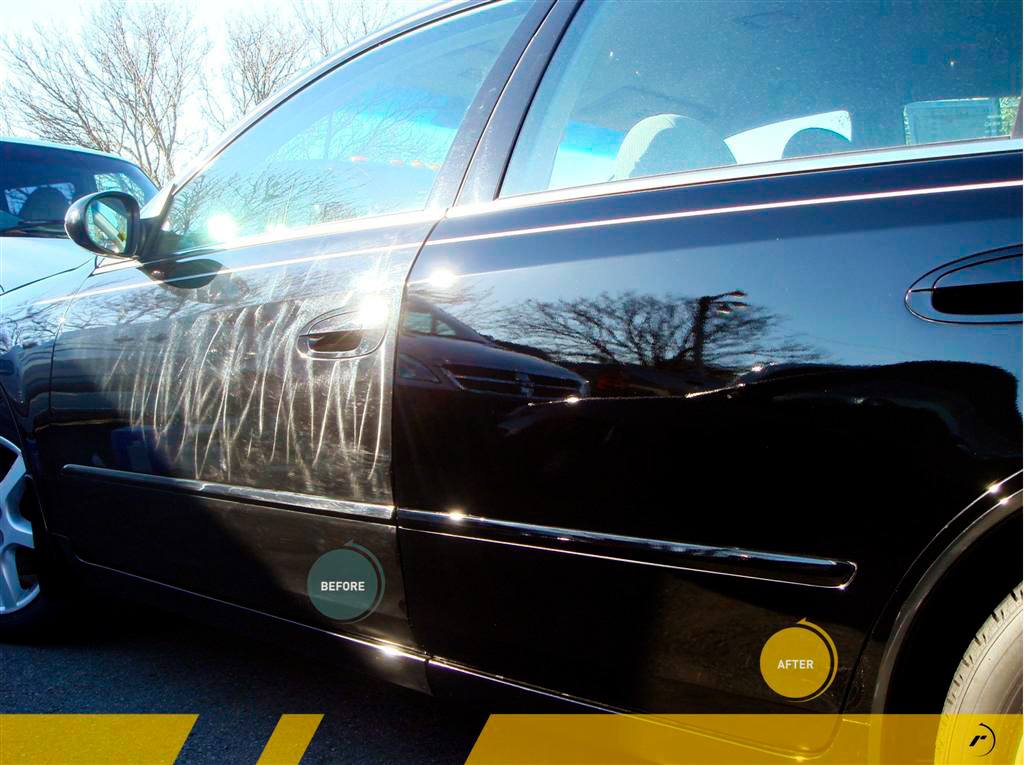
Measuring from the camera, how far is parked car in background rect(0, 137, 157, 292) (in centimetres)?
368

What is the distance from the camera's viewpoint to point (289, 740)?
204 cm

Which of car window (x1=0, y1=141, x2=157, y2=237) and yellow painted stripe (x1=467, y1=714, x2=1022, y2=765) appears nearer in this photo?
yellow painted stripe (x1=467, y1=714, x2=1022, y2=765)

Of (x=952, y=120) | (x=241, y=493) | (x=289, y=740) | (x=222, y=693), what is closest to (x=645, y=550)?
(x=952, y=120)

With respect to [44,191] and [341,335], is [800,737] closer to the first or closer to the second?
[341,335]

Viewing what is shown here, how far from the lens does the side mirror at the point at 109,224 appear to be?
2.19m

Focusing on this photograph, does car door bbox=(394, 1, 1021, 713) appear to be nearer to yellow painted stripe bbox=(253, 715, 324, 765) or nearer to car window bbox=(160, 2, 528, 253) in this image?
car window bbox=(160, 2, 528, 253)

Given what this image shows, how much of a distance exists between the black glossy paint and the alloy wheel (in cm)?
150

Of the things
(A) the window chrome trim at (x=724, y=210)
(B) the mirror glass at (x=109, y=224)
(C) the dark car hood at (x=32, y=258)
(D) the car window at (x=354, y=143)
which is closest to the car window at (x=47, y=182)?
(C) the dark car hood at (x=32, y=258)

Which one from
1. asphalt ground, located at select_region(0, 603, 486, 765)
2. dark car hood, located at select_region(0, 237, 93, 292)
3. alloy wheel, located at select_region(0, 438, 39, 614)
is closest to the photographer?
asphalt ground, located at select_region(0, 603, 486, 765)

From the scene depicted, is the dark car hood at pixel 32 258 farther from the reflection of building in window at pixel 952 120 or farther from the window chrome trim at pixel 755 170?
the reflection of building in window at pixel 952 120

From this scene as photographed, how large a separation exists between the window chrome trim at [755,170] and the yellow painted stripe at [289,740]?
1.26 m

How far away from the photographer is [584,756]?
1876 mm

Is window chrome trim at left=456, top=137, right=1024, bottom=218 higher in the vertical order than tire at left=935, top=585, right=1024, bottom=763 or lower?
higher

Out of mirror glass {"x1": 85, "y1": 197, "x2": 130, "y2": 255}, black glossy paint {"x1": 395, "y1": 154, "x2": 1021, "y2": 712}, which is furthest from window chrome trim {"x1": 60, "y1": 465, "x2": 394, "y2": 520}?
mirror glass {"x1": 85, "y1": 197, "x2": 130, "y2": 255}
